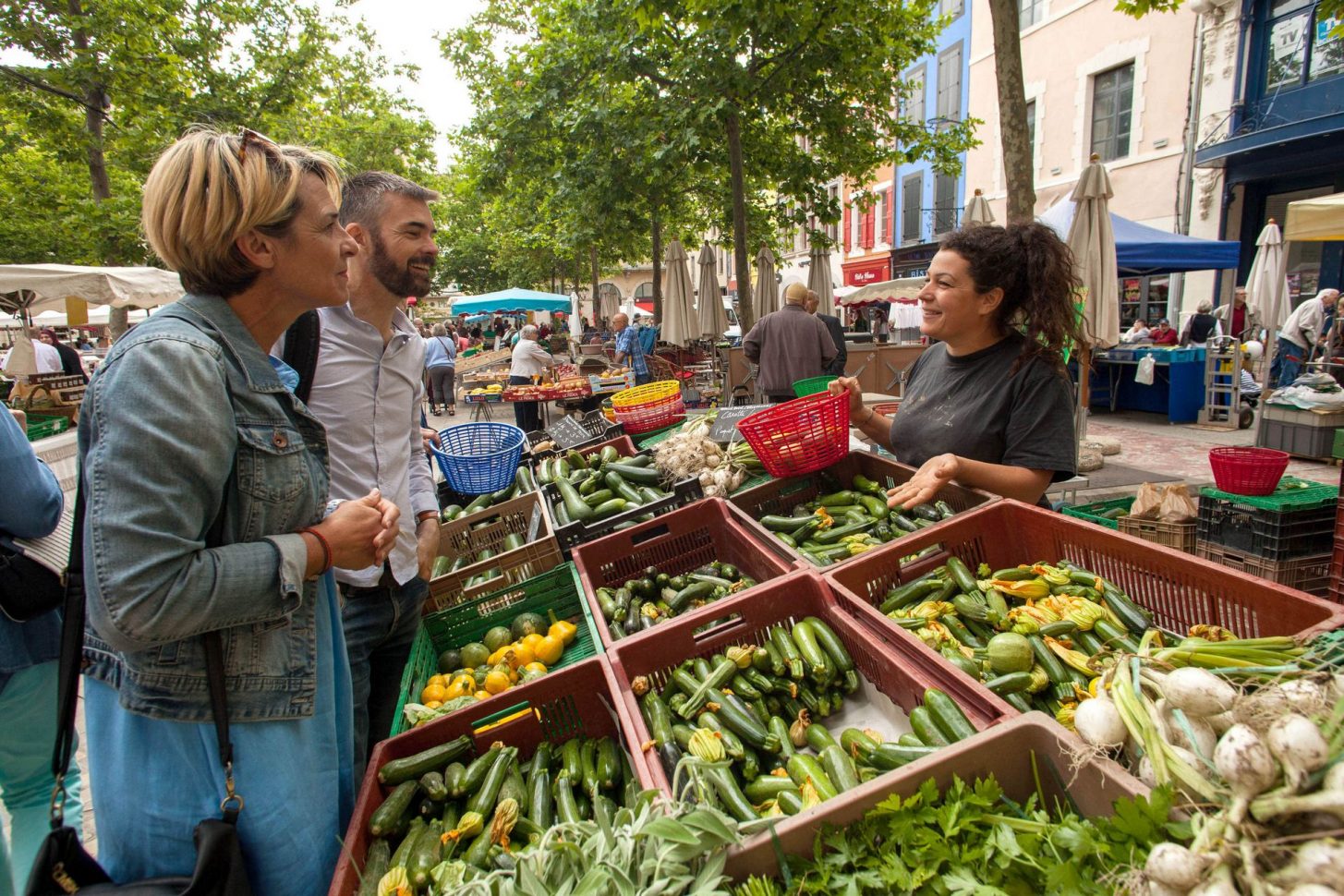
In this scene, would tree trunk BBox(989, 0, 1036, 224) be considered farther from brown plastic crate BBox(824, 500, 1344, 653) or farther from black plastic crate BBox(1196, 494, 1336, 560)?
brown plastic crate BBox(824, 500, 1344, 653)

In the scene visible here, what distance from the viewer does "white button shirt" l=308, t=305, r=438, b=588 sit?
2.28 metres

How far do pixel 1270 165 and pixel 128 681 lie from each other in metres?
18.7

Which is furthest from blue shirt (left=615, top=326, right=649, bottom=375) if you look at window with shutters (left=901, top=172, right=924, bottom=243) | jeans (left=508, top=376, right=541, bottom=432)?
window with shutters (left=901, top=172, right=924, bottom=243)

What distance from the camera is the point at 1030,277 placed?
2705 mm

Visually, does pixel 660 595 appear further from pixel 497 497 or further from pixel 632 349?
pixel 632 349

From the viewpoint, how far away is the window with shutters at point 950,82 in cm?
2228

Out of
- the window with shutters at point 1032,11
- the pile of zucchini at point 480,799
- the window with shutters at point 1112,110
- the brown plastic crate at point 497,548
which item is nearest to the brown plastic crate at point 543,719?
the pile of zucchini at point 480,799

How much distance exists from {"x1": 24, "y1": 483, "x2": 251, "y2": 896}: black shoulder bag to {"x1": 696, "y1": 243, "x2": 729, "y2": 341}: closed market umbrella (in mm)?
12937

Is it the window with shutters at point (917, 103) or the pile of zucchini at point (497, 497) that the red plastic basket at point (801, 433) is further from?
the window with shutters at point (917, 103)

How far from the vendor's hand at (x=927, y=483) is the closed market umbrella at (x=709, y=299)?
38.3 feet

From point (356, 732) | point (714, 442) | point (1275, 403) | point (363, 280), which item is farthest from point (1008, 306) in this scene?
point (1275, 403)

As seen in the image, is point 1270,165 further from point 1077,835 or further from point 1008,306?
point 1077,835

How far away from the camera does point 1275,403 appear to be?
8.48 m

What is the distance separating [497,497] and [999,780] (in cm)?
357
